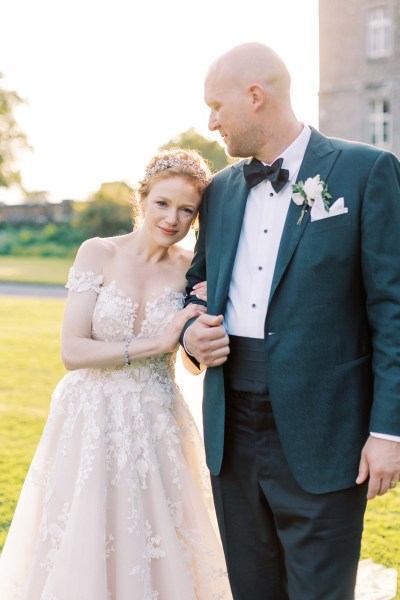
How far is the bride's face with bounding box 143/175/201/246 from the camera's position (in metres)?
2.90

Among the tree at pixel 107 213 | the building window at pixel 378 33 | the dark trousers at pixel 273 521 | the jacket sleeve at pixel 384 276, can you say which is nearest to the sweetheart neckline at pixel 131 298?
the dark trousers at pixel 273 521

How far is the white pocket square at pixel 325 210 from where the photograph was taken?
2.30 meters

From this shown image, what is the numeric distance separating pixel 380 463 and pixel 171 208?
1.27m

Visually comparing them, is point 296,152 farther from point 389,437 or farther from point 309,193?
point 389,437

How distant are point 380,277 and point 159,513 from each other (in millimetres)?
1384

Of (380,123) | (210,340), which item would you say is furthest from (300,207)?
(380,123)

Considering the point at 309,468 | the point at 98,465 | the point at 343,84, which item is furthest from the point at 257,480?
the point at 343,84

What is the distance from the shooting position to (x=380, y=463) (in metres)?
2.30

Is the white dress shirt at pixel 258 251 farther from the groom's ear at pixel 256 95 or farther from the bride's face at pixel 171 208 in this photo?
the bride's face at pixel 171 208

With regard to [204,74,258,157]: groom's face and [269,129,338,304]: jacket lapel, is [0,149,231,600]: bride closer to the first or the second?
[204,74,258,157]: groom's face

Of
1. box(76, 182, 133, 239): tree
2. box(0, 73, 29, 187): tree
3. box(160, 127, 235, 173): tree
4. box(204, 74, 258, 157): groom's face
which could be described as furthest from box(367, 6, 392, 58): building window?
box(160, 127, 235, 173): tree

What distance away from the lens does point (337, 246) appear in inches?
90.7

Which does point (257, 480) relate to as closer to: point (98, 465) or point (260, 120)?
point (98, 465)

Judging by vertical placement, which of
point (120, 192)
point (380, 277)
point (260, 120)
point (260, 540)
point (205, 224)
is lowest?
point (260, 540)
